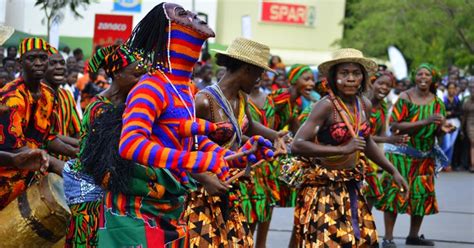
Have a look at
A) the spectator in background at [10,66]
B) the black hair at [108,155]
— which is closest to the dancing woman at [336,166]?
the black hair at [108,155]

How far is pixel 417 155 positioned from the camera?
35.0 feet

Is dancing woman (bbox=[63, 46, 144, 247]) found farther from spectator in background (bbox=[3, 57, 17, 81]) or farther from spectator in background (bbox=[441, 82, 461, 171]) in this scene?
spectator in background (bbox=[441, 82, 461, 171])

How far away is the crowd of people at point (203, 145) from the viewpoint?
484 cm

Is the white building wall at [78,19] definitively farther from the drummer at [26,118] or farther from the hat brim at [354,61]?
the drummer at [26,118]

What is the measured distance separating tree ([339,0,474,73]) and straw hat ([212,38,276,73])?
67.1ft

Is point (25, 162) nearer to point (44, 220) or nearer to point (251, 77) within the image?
point (44, 220)

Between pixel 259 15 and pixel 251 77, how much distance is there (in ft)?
108

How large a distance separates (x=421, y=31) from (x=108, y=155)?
24.8 metres

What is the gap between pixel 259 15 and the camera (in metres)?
39.7

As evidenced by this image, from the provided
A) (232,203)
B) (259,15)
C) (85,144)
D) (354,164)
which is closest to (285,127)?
(354,164)

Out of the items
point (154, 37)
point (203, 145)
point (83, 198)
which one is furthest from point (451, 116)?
point (154, 37)

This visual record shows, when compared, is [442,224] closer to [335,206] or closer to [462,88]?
[335,206]

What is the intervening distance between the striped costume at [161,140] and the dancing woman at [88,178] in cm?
82

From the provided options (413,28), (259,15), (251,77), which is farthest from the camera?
(259,15)
